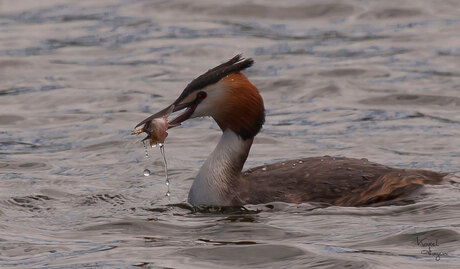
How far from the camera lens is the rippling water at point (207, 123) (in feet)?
29.8

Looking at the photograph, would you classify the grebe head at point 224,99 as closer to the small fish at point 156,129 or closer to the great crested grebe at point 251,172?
the great crested grebe at point 251,172

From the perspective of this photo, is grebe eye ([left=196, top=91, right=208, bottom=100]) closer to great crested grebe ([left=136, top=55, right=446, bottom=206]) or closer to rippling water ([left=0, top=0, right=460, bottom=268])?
great crested grebe ([left=136, top=55, right=446, bottom=206])

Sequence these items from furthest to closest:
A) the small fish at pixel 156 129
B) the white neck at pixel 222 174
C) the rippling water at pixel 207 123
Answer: the white neck at pixel 222 174 < the small fish at pixel 156 129 < the rippling water at pixel 207 123

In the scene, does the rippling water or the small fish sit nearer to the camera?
the rippling water

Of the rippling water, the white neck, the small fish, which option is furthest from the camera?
the white neck

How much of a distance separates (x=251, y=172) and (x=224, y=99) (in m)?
0.77

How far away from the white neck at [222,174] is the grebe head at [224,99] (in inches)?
7.5

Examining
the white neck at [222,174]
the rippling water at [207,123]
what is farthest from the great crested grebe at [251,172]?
the rippling water at [207,123]

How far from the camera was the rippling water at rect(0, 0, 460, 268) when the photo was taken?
29.8 feet

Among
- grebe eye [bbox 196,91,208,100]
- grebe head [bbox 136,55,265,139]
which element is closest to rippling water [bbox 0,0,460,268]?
grebe head [bbox 136,55,265,139]

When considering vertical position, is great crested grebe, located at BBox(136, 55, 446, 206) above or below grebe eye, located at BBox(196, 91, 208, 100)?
below

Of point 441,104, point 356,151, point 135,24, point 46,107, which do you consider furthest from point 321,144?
point 135,24

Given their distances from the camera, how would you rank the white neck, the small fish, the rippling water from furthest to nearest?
the white neck → the small fish → the rippling water

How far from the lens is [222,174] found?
1050 cm
